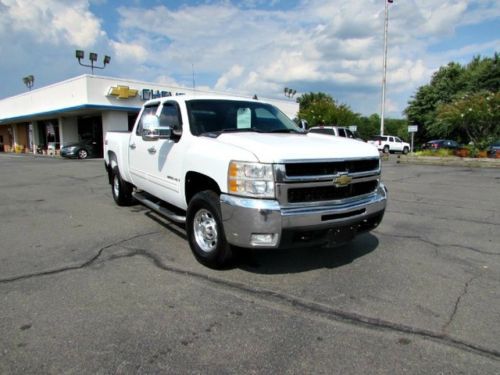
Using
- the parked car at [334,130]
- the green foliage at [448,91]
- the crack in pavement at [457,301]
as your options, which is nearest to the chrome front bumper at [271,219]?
the crack in pavement at [457,301]

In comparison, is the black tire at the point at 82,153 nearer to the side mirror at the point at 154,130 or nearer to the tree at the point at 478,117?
the tree at the point at 478,117

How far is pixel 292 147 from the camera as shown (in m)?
4.02

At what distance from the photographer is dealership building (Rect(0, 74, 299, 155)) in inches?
1088

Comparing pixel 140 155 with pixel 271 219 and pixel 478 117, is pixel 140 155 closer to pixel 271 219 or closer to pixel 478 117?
pixel 271 219

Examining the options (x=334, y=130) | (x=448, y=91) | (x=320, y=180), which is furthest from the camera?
(x=448, y=91)

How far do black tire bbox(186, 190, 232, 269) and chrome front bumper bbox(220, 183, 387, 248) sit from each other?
201mm

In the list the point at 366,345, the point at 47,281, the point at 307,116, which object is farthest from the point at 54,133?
the point at 366,345

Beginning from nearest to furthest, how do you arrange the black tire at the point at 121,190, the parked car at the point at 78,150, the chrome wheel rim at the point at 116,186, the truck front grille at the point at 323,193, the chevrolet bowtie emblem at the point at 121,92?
the truck front grille at the point at 323,193, the black tire at the point at 121,190, the chrome wheel rim at the point at 116,186, the parked car at the point at 78,150, the chevrolet bowtie emblem at the point at 121,92

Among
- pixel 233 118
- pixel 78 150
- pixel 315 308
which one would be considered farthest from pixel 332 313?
pixel 78 150

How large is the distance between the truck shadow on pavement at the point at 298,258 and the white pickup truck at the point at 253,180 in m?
0.46

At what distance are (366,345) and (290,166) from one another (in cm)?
171

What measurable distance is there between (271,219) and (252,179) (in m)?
0.43

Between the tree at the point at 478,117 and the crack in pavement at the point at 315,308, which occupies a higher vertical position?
the tree at the point at 478,117

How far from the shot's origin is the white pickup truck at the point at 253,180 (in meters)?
3.82
